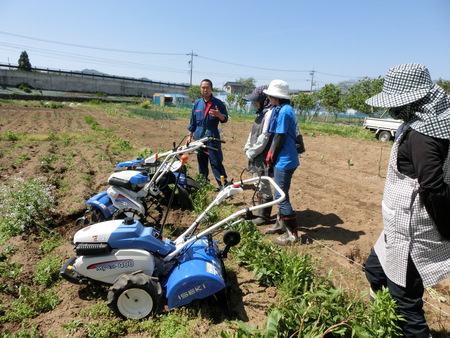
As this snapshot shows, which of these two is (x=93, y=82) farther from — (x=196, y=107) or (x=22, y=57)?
(x=196, y=107)

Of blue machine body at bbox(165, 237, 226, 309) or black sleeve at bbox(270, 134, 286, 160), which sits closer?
blue machine body at bbox(165, 237, 226, 309)

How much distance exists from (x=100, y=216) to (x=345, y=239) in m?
3.73

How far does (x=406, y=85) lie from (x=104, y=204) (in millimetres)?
3904

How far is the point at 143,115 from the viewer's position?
86.1 ft

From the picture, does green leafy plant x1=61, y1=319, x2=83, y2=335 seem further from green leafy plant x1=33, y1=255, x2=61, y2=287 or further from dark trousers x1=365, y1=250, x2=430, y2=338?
dark trousers x1=365, y1=250, x2=430, y2=338

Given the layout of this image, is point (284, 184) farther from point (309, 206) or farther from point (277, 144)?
point (309, 206)

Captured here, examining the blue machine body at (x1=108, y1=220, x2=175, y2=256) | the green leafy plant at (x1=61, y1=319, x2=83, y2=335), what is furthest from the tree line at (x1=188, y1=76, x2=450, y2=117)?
the green leafy plant at (x1=61, y1=319, x2=83, y2=335)

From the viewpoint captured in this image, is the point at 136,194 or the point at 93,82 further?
the point at 93,82

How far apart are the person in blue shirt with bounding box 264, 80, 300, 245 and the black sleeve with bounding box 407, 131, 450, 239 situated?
215 centimetres

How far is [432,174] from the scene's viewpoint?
181cm

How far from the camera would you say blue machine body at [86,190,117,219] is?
429 cm

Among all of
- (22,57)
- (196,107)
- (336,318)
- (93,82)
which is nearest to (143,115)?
(196,107)

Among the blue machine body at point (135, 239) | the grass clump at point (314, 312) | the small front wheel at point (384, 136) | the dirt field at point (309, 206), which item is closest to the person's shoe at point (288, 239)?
the dirt field at point (309, 206)

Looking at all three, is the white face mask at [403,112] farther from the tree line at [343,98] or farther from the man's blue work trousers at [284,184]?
the tree line at [343,98]
